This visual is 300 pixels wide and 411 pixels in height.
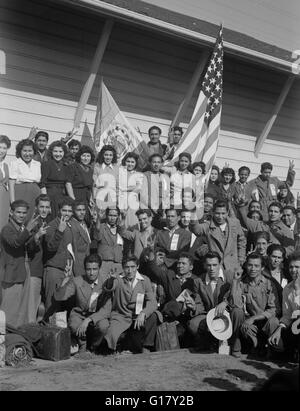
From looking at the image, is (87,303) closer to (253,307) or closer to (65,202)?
(65,202)

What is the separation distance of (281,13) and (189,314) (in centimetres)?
810

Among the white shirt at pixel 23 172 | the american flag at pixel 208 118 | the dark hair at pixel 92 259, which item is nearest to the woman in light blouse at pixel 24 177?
the white shirt at pixel 23 172

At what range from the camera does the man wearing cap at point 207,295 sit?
226 inches

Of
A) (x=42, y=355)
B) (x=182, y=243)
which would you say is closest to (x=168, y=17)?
(x=182, y=243)

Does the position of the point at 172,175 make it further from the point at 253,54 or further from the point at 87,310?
the point at 253,54

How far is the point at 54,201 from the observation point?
21.1ft

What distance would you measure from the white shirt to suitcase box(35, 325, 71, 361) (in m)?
1.81

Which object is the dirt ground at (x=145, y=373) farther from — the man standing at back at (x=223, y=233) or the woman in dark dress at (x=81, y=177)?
the woman in dark dress at (x=81, y=177)

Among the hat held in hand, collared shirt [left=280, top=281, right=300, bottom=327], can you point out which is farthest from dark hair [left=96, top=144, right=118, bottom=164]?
collared shirt [left=280, top=281, right=300, bottom=327]

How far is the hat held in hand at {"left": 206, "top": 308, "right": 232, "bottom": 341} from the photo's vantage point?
5.52 metres

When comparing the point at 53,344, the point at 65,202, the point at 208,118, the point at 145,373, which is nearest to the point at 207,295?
the point at 145,373

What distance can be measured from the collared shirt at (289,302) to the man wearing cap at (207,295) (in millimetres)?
588

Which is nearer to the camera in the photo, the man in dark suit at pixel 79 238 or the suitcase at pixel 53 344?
the suitcase at pixel 53 344

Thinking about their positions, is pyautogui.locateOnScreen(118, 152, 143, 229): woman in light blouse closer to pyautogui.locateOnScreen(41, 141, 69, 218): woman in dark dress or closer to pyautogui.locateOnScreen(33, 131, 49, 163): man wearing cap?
pyautogui.locateOnScreen(41, 141, 69, 218): woman in dark dress
